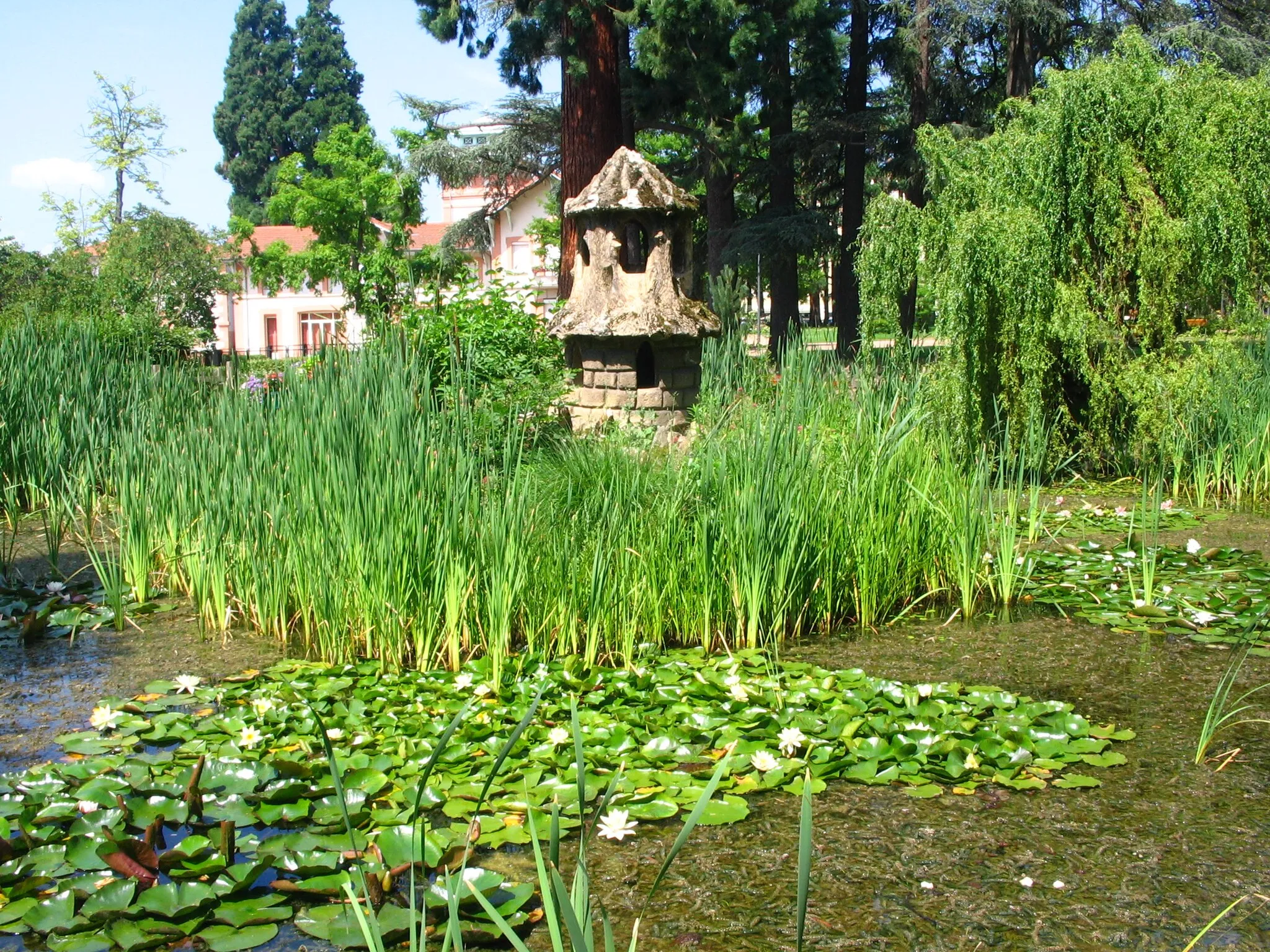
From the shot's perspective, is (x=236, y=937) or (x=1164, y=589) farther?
(x=1164, y=589)

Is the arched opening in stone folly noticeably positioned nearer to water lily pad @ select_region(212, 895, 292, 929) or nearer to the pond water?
the pond water

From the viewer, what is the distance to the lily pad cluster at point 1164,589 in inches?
197

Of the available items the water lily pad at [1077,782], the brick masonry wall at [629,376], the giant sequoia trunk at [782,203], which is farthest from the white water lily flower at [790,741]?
the giant sequoia trunk at [782,203]

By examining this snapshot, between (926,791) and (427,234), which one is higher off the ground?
(427,234)

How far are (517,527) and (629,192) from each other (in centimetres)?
520

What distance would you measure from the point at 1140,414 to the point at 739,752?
17.9ft

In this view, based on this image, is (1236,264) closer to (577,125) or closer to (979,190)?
(979,190)

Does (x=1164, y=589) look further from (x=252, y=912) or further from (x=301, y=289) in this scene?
(x=301, y=289)

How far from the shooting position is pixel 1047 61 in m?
19.7

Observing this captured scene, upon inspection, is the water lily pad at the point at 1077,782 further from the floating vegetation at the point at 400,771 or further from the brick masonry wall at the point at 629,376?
the brick masonry wall at the point at 629,376

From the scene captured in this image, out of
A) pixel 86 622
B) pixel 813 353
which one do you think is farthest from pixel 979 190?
pixel 86 622

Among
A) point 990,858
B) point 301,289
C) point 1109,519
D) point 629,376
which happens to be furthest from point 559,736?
point 301,289

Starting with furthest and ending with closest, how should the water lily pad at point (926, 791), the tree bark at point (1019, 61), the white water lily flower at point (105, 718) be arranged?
the tree bark at point (1019, 61) → the white water lily flower at point (105, 718) → the water lily pad at point (926, 791)

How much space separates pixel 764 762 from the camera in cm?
342
